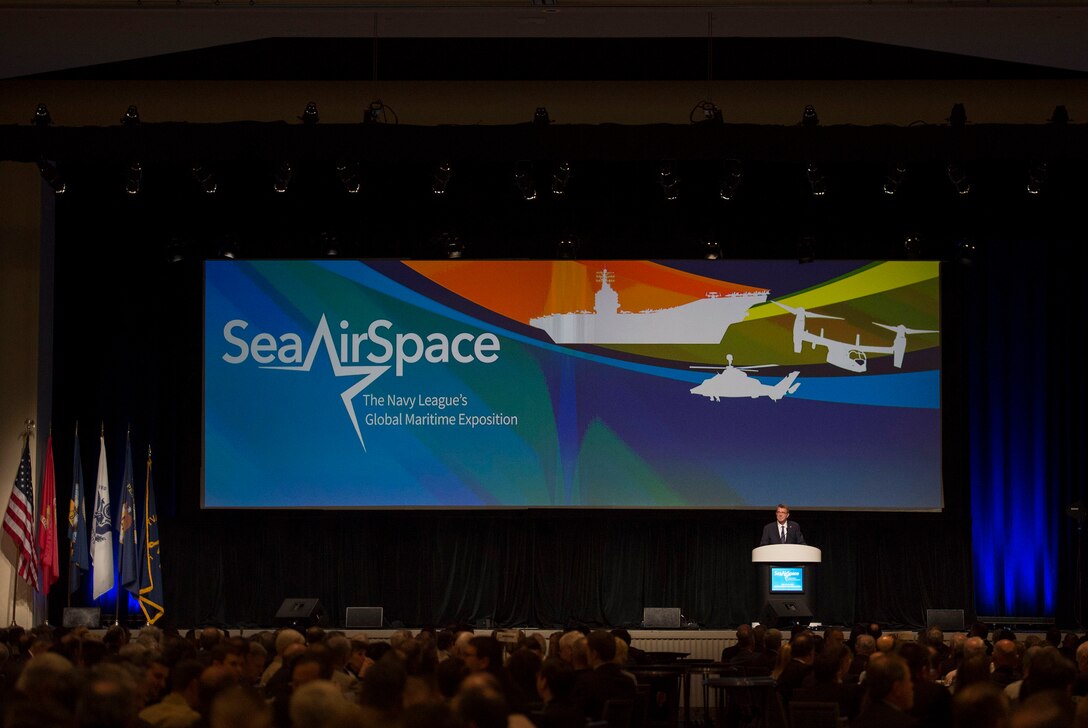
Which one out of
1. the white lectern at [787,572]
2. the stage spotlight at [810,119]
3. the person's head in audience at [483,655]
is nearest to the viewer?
the person's head in audience at [483,655]

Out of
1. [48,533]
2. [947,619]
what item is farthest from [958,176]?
[48,533]

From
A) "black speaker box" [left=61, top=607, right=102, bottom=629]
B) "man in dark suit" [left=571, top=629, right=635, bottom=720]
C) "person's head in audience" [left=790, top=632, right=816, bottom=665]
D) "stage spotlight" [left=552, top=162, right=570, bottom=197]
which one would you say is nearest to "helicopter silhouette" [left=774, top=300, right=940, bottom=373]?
"stage spotlight" [left=552, top=162, right=570, bottom=197]

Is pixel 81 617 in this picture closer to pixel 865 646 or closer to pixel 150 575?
pixel 150 575

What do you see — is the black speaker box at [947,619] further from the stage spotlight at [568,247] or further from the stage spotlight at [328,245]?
the stage spotlight at [328,245]

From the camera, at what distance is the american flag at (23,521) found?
15.0m

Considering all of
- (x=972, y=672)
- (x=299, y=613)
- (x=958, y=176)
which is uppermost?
(x=958, y=176)

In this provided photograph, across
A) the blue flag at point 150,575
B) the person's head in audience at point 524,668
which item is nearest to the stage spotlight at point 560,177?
the blue flag at point 150,575

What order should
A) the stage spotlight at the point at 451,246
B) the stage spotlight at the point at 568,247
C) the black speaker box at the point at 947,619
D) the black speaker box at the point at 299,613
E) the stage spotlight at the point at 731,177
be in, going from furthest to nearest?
the stage spotlight at the point at 451,246, the stage spotlight at the point at 568,247, the black speaker box at the point at 947,619, the black speaker box at the point at 299,613, the stage spotlight at the point at 731,177

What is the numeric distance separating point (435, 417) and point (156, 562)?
3.38 m

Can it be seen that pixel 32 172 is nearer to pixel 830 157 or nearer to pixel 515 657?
pixel 830 157

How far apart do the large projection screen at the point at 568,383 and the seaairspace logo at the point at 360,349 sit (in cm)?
2

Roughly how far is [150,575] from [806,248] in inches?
312

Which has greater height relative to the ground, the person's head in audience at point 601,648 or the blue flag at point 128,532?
the blue flag at point 128,532

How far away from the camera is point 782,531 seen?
48.3 ft
